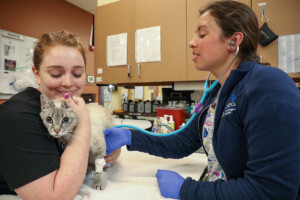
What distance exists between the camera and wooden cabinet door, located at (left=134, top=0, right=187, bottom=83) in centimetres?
159

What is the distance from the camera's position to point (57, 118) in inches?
27.6

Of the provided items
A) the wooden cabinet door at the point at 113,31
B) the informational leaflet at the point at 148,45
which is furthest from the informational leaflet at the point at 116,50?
the informational leaflet at the point at 148,45

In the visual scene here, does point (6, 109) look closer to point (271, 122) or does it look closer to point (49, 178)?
point (49, 178)

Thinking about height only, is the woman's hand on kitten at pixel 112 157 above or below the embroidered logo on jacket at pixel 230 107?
below

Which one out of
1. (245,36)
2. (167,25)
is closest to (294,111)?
(245,36)

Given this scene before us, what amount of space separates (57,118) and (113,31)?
4.77 ft

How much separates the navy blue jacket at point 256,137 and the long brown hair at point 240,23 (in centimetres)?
10

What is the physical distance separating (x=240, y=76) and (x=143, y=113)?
4.89ft

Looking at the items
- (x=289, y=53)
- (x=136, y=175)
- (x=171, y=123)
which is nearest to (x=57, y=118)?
(x=136, y=175)

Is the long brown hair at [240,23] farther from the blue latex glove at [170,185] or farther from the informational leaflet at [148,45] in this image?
the informational leaflet at [148,45]

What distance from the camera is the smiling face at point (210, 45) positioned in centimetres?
77

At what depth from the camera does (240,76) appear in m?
0.65

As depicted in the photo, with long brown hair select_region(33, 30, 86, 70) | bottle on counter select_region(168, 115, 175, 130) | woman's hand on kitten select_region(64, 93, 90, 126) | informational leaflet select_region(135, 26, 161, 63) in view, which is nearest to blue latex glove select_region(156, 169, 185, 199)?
woman's hand on kitten select_region(64, 93, 90, 126)

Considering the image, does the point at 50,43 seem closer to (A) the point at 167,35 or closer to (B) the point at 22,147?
(B) the point at 22,147
